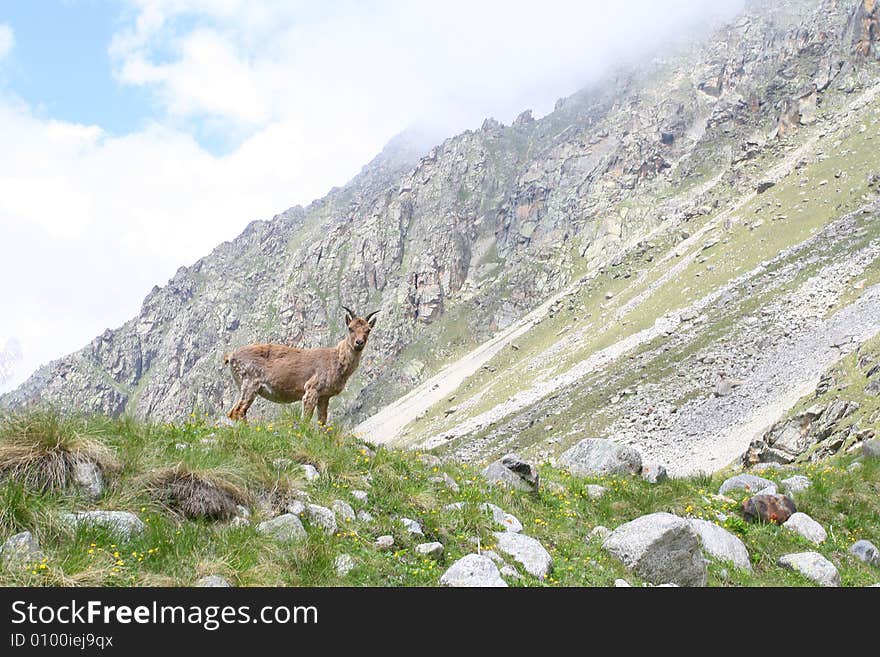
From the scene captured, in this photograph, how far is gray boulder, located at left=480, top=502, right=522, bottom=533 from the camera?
28.7ft

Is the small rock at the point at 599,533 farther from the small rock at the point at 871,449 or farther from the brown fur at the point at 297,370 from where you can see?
the small rock at the point at 871,449

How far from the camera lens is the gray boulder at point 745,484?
1261 centimetres

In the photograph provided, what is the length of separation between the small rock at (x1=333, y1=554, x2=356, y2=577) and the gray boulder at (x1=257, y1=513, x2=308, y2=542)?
→ 1.60 ft

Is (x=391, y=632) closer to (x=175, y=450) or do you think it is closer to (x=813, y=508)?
(x=175, y=450)

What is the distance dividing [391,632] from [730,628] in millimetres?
3089

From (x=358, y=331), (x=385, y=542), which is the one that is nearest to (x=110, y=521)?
(x=385, y=542)

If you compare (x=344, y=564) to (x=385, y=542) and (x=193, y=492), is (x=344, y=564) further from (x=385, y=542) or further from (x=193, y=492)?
(x=193, y=492)

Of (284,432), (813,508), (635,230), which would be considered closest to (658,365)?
(813,508)

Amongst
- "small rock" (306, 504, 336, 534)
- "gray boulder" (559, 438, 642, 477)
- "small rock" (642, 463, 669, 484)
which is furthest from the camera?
"gray boulder" (559, 438, 642, 477)

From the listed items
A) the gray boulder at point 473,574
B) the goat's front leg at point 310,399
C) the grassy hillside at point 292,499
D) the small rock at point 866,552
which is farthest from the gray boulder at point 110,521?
the small rock at point 866,552

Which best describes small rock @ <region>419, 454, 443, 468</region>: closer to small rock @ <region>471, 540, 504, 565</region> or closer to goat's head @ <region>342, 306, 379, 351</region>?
goat's head @ <region>342, 306, 379, 351</region>

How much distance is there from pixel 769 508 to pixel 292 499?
869 cm

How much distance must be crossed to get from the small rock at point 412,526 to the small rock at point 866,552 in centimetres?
773

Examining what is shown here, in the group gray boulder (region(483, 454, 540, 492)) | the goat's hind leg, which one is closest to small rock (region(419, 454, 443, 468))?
gray boulder (region(483, 454, 540, 492))
